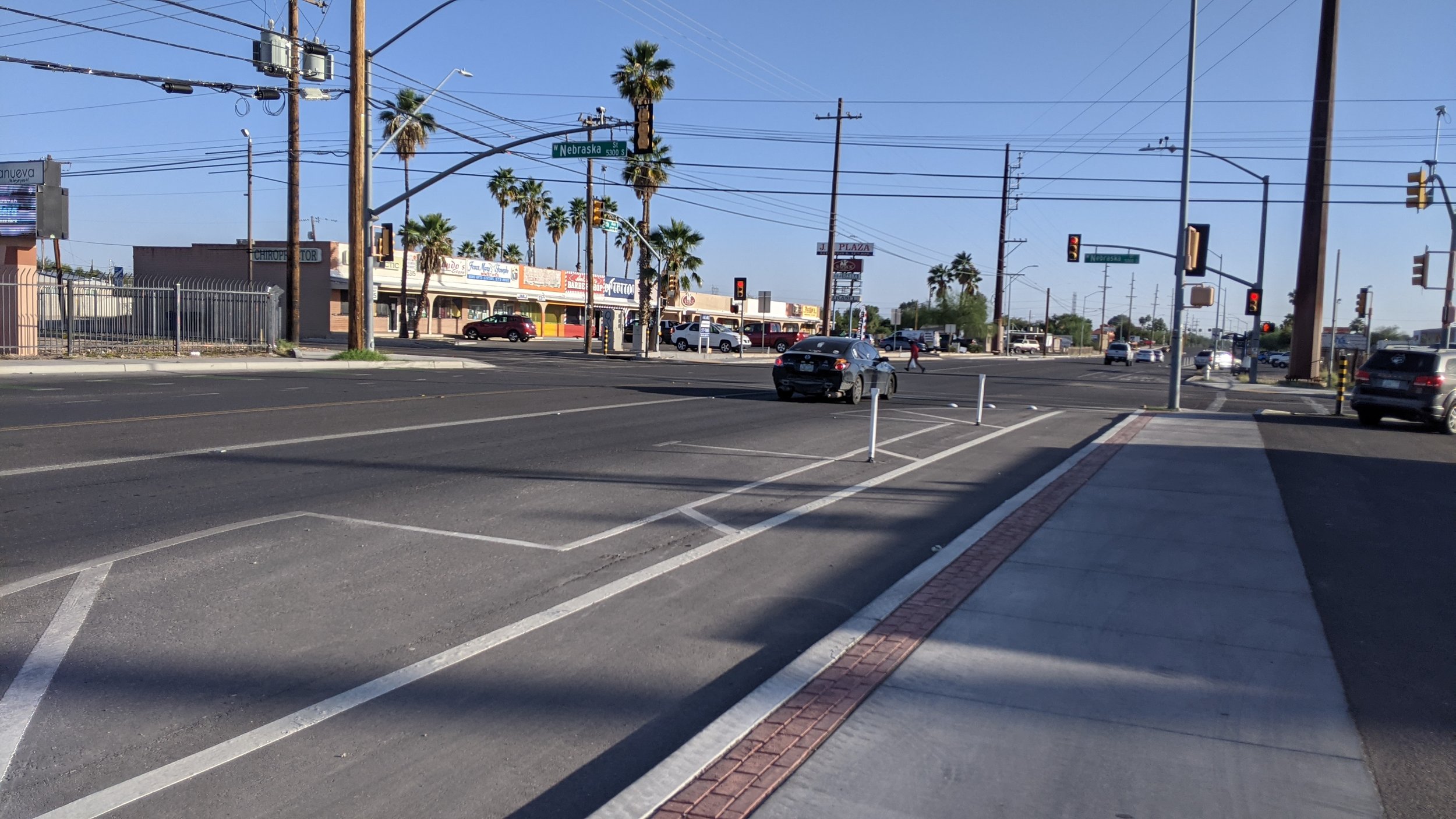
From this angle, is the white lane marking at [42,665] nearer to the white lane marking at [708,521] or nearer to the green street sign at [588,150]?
the white lane marking at [708,521]

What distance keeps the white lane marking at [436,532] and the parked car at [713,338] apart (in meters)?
51.7

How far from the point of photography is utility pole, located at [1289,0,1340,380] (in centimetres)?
3806

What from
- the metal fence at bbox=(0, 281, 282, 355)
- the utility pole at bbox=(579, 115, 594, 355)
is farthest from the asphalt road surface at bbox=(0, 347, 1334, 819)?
the utility pole at bbox=(579, 115, 594, 355)

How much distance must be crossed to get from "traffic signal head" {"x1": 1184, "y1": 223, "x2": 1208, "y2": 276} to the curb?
20.8m

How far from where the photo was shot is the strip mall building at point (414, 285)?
196 ft

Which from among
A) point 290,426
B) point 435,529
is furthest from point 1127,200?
point 435,529

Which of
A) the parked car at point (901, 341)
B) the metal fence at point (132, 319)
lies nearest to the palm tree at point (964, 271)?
the parked car at point (901, 341)

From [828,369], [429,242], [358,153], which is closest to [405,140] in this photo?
[429,242]

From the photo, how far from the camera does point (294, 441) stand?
41.4 ft

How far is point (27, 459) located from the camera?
10.4 meters

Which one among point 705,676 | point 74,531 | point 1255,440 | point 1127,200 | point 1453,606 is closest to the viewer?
point 705,676

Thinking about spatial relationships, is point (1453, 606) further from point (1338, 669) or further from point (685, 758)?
point (685, 758)

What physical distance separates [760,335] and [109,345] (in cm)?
4541

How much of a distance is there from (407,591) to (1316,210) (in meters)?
41.7
